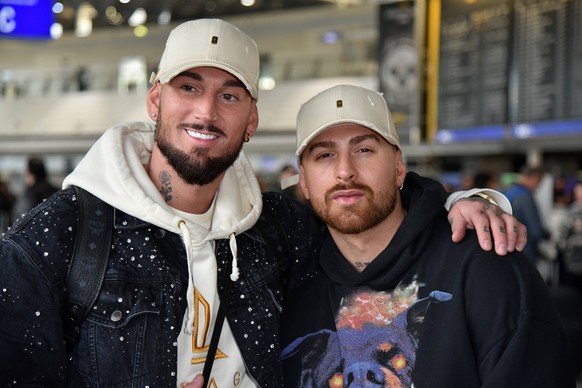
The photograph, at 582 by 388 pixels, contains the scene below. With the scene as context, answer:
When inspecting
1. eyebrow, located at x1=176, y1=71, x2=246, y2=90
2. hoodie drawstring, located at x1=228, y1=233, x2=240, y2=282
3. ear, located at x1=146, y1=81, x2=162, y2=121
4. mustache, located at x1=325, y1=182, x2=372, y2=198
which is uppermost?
eyebrow, located at x1=176, y1=71, x2=246, y2=90

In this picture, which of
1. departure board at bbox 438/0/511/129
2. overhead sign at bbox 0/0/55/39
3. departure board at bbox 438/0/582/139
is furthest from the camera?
departure board at bbox 438/0/511/129

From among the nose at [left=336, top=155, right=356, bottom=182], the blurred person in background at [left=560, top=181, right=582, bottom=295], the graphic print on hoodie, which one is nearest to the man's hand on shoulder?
the graphic print on hoodie

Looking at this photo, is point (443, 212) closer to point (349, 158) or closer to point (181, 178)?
point (349, 158)

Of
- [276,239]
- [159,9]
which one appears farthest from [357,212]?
[159,9]

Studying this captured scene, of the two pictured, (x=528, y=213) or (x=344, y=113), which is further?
(x=528, y=213)

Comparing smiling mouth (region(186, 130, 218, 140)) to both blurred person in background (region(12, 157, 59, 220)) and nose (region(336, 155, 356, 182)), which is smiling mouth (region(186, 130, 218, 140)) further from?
blurred person in background (region(12, 157, 59, 220))

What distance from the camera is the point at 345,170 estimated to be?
7.42 feet

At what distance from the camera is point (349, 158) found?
2.32 meters

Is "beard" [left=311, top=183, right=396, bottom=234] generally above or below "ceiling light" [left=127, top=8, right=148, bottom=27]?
below

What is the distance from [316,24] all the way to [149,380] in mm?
15214

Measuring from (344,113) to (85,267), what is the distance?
0.98 metres

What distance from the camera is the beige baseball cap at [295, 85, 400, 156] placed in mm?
2297

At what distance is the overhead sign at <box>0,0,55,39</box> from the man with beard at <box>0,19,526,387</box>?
18.8 feet

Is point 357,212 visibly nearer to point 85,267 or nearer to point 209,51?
point 209,51
